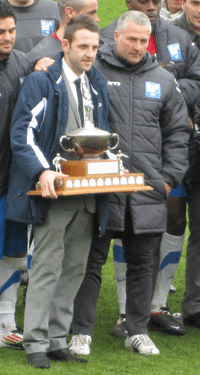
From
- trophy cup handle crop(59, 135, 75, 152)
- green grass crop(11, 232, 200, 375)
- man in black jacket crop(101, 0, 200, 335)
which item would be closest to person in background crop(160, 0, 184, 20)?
man in black jacket crop(101, 0, 200, 335)

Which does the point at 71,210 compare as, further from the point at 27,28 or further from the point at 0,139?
the point at 27,28

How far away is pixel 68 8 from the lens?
418 centimetres

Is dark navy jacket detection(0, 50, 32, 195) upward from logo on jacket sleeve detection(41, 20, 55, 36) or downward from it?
downward

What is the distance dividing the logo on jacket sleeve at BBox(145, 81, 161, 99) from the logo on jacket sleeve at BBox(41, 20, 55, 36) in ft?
4.33

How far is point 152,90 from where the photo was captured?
12.5ft

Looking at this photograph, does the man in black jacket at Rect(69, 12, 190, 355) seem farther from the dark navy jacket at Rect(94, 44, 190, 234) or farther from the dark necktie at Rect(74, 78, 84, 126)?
the dark necktie at Rect(74, 78, 84, 126)

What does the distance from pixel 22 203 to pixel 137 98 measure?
83cm

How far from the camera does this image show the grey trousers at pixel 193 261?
4473 millimetres

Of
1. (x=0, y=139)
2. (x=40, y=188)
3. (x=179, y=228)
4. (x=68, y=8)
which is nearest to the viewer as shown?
(x=40, y=188)

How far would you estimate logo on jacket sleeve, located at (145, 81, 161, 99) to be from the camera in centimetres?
379

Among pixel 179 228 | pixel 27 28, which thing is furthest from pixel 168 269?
pixel 27 28

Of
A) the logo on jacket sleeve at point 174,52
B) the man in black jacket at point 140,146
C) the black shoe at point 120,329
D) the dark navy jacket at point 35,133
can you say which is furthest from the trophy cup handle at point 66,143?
the black shoe at point 120,329

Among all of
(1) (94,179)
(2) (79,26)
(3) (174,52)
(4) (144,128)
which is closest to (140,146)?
(4) (144,128)

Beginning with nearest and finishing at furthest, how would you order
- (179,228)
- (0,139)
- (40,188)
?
1. (40,188)
2. (0,139)
3. (179,228)
